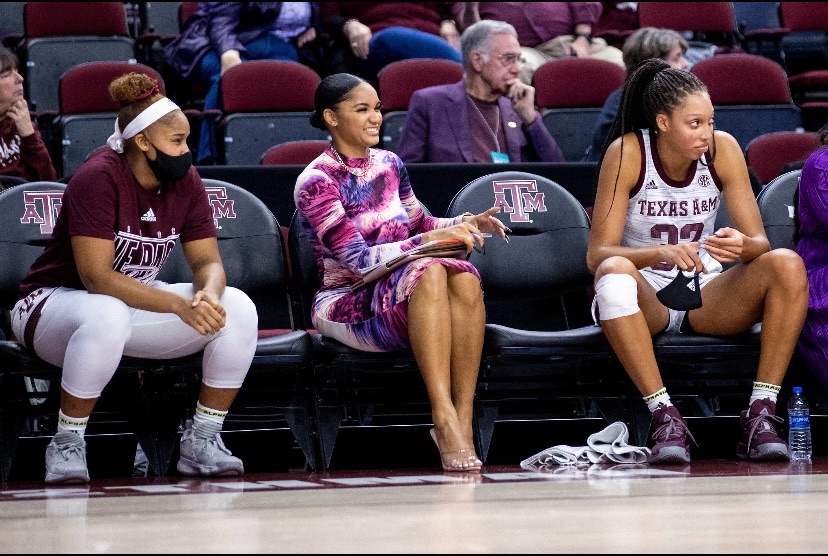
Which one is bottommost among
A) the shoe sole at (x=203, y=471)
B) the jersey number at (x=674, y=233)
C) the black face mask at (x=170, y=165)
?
the shoe sole at (x=203, y=471)

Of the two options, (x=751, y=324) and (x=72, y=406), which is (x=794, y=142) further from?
(x=72, y=406)

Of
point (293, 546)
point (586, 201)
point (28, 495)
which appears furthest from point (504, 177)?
point (293, 546)

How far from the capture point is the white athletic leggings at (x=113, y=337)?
3.11 m

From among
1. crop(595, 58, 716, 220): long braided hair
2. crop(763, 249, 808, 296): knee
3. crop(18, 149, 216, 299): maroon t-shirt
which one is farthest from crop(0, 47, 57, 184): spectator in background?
crop(763, 249, 808, 296): knee

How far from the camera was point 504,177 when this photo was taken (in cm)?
410

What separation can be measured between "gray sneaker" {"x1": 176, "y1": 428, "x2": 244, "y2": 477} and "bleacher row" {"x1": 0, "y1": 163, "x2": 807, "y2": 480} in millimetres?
141

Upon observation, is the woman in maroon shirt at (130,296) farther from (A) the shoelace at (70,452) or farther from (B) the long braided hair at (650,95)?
(B) the long braided hair at (650,95)

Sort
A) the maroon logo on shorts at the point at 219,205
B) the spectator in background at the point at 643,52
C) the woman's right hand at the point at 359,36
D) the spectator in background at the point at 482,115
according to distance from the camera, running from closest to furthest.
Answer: the maroon logo on shorts at the point at 219,205 → the spectator in background at the point at 482,115 → the spectator in background at the point at 643,52 → the woman's right hand at the point at 359,36

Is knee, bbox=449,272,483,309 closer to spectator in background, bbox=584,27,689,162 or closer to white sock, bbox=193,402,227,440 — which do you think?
white sock, bbox=193,402,227,440

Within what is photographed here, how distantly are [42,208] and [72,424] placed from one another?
866mm

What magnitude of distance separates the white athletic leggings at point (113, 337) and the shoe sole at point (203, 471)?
0.21m

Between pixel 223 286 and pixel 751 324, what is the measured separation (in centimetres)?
149

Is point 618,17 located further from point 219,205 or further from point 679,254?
point 679,254

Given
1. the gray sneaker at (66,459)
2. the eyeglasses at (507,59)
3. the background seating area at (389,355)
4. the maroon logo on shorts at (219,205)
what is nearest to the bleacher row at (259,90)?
the background seating area at (389,355)
